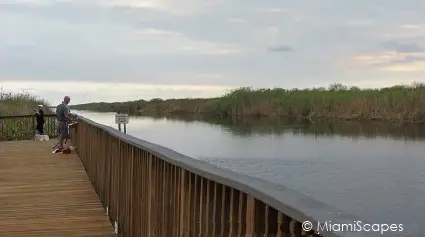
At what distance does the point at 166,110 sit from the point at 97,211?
202ft

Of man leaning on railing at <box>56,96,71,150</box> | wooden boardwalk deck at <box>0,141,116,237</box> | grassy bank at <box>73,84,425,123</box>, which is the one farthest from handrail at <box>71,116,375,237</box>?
grassy bank at <box>73,84,425,123</box>

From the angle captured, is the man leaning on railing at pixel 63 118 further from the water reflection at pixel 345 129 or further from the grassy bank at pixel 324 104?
the grassy bank at pixel 324 104

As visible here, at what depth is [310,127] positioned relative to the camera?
109 feet

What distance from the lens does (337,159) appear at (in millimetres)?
20375

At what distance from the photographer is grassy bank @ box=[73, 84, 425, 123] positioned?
1182 inches

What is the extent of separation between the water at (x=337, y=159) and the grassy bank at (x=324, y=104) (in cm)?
98

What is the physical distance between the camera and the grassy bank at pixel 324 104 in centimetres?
3002

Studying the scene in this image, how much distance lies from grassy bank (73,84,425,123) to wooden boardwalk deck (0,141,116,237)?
23.3 m

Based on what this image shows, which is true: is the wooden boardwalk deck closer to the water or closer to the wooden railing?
the water

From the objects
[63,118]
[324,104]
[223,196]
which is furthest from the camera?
[324,104]

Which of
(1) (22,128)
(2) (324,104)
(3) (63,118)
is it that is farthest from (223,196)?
(2) (324,104)

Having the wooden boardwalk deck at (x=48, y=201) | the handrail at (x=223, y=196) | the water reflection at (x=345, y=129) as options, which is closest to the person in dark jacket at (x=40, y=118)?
the wooden boardwalk deck at (x=48, y=201)

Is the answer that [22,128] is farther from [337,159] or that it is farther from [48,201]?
[48,201]

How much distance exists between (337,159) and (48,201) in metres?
15.3
